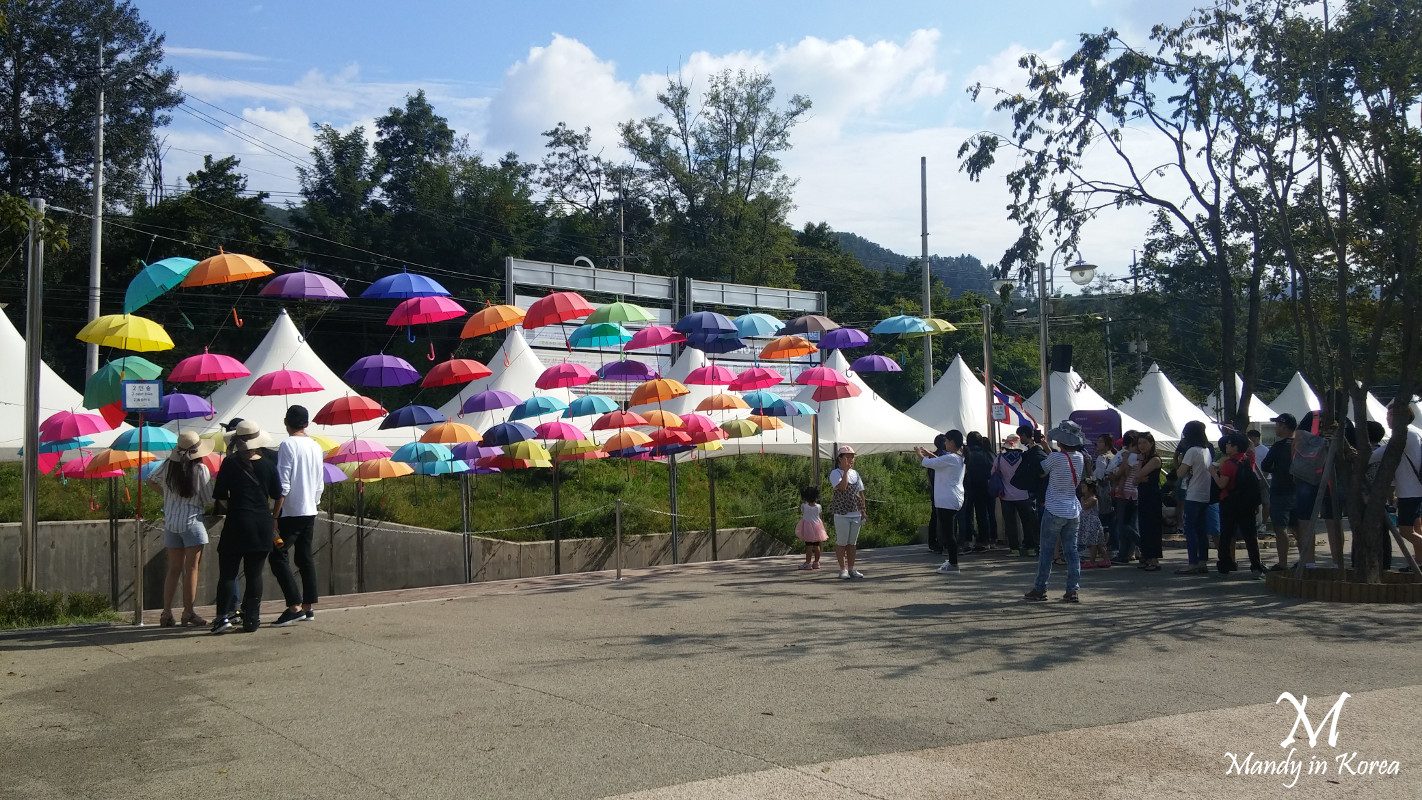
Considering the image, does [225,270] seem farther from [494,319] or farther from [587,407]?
[587,407]

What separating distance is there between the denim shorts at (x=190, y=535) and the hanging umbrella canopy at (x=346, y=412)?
8488 millimetres

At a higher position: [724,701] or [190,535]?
[190,535]

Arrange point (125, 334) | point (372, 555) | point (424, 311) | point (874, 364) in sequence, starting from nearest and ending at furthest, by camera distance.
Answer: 1. point (125, 334)
2. point (424, 311)
3. point (372, 555)
4. point (874, 364)

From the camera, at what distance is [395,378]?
19.6 meters

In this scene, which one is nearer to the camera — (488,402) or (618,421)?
(618,421)

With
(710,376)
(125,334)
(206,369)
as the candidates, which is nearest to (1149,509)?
(710,376)

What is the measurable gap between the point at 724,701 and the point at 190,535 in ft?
17.7

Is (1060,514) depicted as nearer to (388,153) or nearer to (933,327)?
(933,327)

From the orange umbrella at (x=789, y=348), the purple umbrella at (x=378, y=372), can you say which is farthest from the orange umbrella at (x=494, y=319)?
the orange umbrella at (x=789, y=348)

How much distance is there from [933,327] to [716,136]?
31.6 m

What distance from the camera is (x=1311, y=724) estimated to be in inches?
229

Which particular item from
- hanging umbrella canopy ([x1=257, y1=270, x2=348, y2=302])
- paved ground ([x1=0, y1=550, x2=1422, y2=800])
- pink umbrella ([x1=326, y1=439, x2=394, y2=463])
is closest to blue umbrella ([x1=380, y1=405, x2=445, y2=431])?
pink umbrella ([x1=326, y1=439, x2=394, y2=463])

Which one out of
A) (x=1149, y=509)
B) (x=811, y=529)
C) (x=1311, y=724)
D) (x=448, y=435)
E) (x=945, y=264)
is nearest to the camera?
(x=1311, y=724)

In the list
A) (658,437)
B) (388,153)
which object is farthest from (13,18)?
(658,437)
